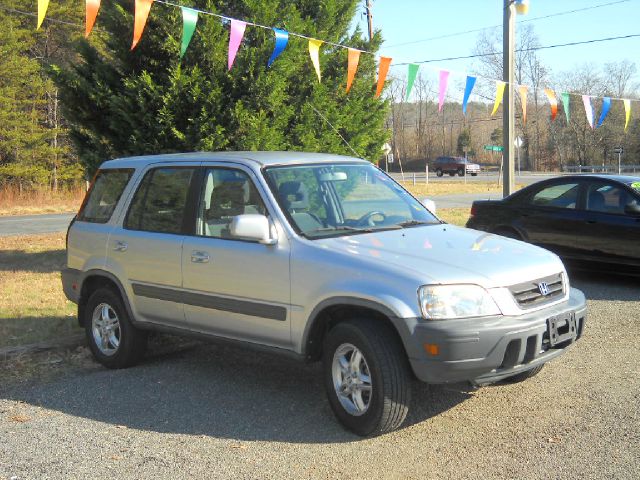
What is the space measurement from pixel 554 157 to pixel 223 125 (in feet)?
228

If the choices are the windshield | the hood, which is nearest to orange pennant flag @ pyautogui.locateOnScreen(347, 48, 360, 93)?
the windshield

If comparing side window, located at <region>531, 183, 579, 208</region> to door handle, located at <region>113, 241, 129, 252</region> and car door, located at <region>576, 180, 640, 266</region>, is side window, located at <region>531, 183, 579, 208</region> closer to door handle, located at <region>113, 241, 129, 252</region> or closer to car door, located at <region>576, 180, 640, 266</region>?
car door, located at <region>576, 180, 640, 266</region>

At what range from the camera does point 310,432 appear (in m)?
4.64

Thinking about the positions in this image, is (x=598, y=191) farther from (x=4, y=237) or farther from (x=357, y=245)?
(x=4, y=237)

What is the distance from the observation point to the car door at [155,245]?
5711mm

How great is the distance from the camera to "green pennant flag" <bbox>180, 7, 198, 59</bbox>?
955 cm

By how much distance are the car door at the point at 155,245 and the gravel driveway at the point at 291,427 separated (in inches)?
25.3

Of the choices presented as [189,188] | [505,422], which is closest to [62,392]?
[189,188]

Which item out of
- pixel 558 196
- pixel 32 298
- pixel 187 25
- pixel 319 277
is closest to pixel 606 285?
pixel 558 196

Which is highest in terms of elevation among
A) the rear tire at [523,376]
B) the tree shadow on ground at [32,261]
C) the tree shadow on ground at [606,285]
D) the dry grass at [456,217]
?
the dry grass at [456,217]

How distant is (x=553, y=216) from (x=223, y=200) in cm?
590

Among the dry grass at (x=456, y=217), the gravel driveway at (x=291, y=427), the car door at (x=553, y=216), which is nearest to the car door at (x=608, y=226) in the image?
the car door at (x=553, y=216)

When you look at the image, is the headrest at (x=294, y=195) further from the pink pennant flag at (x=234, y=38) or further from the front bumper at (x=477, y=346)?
the pink pennant flag at (x=234, y=38)

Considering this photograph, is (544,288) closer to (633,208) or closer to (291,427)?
(291,427)
